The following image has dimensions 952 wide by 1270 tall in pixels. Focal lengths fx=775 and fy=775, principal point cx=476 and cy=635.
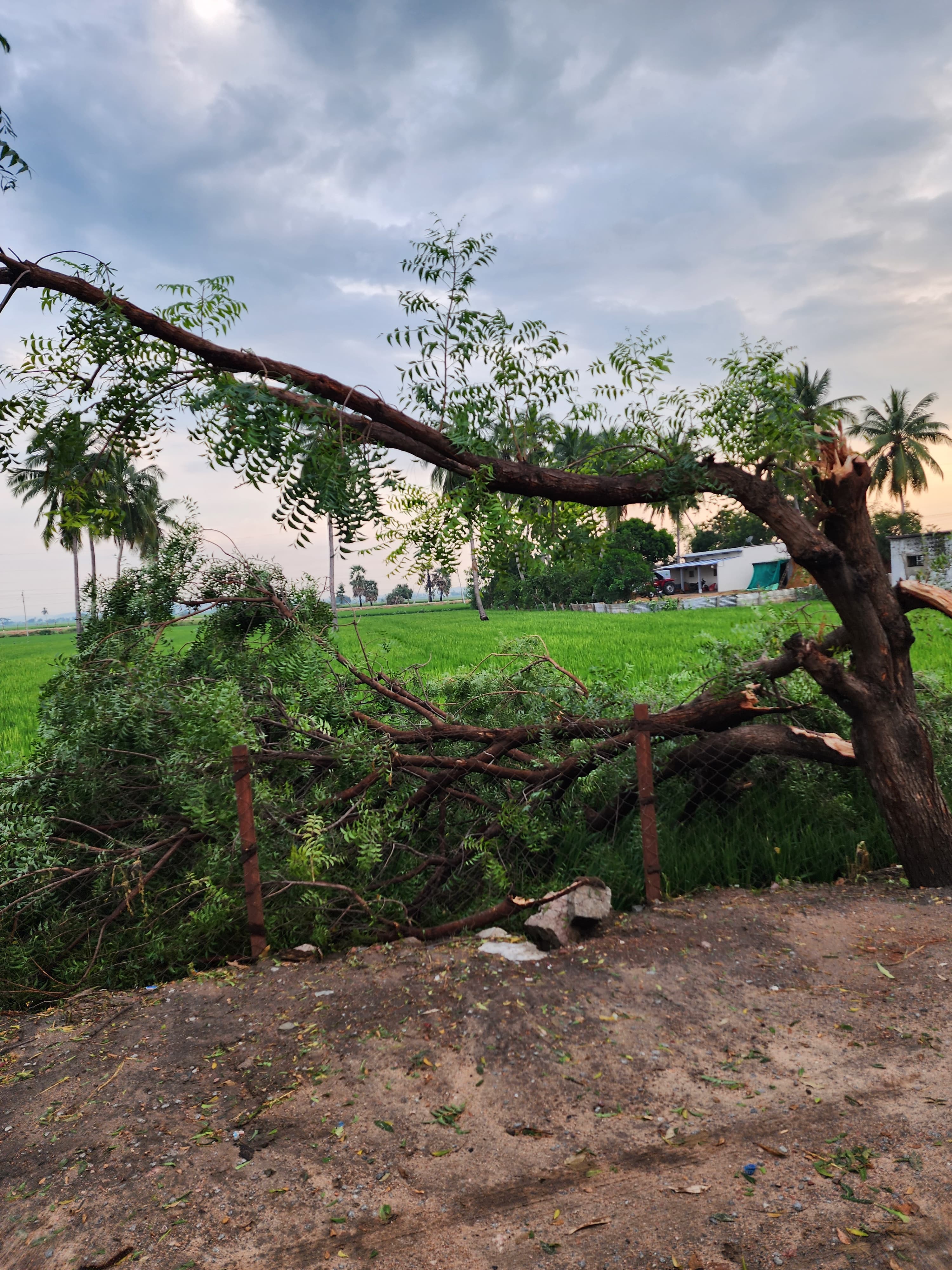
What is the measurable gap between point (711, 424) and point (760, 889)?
323 cm

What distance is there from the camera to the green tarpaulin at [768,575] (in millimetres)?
44812

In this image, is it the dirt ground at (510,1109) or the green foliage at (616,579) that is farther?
the green foliage at (616,579)

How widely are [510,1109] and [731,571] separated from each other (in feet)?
163

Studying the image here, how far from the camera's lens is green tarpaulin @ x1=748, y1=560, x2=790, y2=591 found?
44812 millimetres

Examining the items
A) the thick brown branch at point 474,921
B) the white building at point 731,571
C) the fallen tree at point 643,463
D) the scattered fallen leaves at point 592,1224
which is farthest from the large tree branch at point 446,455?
the white building at point 731,571

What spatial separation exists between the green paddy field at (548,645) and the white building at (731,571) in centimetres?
1399

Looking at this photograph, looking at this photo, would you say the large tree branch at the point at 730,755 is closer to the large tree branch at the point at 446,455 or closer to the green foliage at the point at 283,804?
the green foliage at the point at 283,804

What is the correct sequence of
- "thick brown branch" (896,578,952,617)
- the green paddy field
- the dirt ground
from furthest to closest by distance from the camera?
the green paddy field → "thick brown branch" (896,578,952,617) → the dirt ground

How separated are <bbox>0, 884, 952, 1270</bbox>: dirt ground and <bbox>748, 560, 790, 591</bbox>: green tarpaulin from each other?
A: 42.9m

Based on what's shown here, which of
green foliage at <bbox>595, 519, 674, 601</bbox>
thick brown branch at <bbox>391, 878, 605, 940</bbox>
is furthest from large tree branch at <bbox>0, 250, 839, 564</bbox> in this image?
green foliage at <bbox>595, 519, 674, 601</bbox>

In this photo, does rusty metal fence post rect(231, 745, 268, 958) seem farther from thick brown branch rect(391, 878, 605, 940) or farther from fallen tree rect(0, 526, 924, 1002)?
thick brown branch rect(391, 878, 605, 940)

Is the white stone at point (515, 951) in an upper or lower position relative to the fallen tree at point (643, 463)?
lower

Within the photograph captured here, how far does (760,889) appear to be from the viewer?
206 inches

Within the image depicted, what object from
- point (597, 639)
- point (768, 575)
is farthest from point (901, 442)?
point (597, 639)
